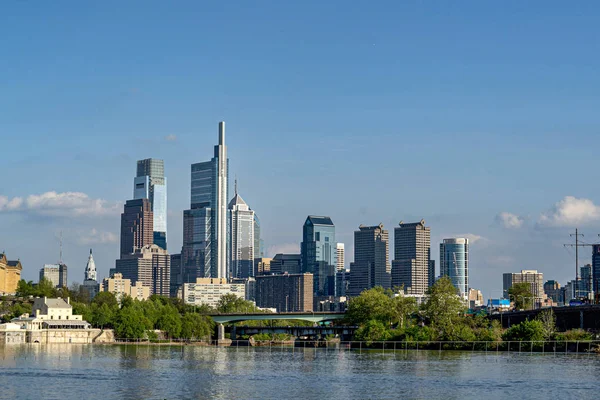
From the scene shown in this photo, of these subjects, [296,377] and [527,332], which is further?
[527,332]

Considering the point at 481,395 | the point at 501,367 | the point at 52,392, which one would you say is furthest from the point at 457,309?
the point at 52,392

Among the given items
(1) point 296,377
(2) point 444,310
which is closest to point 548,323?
(2) point 444,310

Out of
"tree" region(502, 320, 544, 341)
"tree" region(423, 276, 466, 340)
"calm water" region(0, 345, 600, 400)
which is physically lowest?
"calm water" region(0, 345, 600, 400)

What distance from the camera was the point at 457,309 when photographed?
644 ft

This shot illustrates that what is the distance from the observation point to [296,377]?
11062 centimetres

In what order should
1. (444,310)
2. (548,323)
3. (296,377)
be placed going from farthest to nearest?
1. (444,310)
2. (548,323)
3. (296,377)

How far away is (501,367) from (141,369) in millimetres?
43785

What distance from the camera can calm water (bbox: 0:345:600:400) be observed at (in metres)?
91.2

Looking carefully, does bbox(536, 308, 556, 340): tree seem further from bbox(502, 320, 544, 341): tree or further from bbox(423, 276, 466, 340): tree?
bbox(423, 276, 466, 340): tree

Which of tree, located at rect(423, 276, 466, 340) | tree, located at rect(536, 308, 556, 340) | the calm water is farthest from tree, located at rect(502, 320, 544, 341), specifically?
the calm water

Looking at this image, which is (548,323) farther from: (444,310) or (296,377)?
(296,377)

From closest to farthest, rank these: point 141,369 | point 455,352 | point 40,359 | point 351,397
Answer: point 351,397 → point 141,369 → point 40,359 → point 455,352

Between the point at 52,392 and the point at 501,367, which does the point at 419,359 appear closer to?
the point at 501,367

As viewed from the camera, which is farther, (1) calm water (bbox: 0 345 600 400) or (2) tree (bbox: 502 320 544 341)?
(2) tree (bbox: 502 320 544 341)
